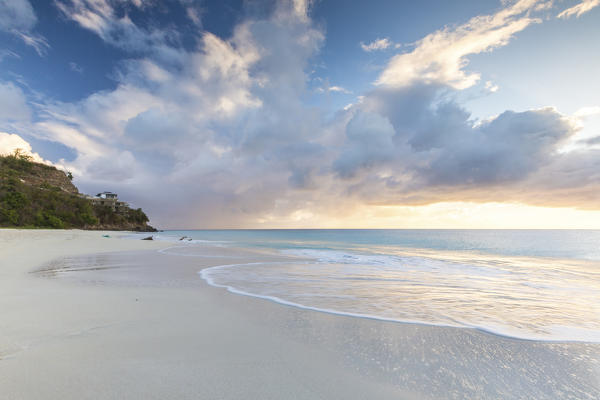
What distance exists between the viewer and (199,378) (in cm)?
262

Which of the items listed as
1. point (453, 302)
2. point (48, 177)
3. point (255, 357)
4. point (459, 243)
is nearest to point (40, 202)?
point (48, 177)

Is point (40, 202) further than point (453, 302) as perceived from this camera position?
Yes

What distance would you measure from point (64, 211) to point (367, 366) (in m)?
78.2

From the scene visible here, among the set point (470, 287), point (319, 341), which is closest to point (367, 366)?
point (319, 341)

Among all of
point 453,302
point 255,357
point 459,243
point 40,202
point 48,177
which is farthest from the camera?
point 48,177

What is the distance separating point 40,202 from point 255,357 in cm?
7320

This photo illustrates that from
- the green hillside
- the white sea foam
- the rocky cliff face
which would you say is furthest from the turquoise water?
the rocky cliff face

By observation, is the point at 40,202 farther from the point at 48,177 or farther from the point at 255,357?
the point at 255,357

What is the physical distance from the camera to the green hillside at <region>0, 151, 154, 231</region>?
47.5 metres

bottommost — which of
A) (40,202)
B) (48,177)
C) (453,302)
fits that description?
(453,302)

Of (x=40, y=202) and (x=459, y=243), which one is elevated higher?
(x=40, y=202)

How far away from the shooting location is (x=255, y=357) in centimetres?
314

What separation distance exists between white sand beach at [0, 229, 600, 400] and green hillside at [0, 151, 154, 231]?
62.4 m

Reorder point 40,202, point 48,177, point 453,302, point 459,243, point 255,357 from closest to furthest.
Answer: point 255,357, point 453,302, point 459,243, point 40,202, point 48,177
